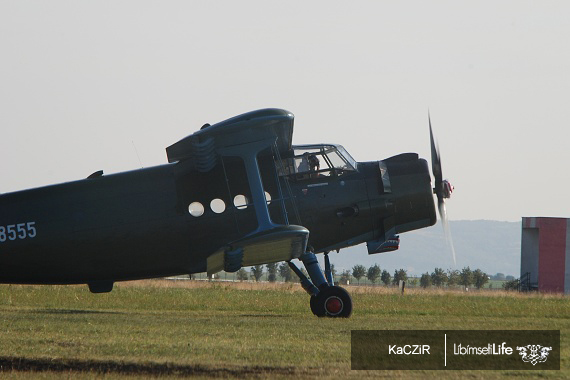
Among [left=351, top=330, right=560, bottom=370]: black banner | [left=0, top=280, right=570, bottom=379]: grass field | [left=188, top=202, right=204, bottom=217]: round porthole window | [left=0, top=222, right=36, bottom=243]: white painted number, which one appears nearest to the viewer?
[left=0, top=280, right=570, bottom=379]: grass field

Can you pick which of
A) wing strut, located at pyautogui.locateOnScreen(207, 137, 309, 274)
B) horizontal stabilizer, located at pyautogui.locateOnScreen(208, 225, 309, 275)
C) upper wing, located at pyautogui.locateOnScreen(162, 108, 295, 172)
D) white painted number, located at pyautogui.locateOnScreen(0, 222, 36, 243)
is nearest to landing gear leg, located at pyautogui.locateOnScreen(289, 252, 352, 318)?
wing strut, located at pyautogui.locateOnScreen(207, 137, 309, 274)

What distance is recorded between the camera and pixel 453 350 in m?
16.0

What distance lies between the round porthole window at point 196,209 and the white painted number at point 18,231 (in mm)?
3470

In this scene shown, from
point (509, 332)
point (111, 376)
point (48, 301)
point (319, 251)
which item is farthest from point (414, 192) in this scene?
point (48, 301)

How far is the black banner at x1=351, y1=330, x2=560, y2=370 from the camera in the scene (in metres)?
14.5

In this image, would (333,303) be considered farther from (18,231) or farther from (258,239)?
(18,231)

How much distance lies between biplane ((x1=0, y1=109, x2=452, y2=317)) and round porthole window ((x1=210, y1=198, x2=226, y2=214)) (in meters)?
0.02

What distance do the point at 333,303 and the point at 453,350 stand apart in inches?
228

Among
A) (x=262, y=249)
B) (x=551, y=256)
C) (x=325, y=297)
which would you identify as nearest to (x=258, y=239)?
(x=262, y=249)

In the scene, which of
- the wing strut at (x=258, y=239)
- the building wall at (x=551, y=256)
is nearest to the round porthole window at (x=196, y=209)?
the wing strut at (x=258, y=239)

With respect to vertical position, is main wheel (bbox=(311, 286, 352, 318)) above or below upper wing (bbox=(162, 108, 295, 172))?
below

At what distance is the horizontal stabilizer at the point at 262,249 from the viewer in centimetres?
1922

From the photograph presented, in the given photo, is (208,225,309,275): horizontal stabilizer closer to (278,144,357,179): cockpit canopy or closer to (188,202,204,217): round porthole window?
(188,202,204,217): round porthole window

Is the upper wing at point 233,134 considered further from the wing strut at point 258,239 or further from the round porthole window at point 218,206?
the round porthole window at point 218,206
